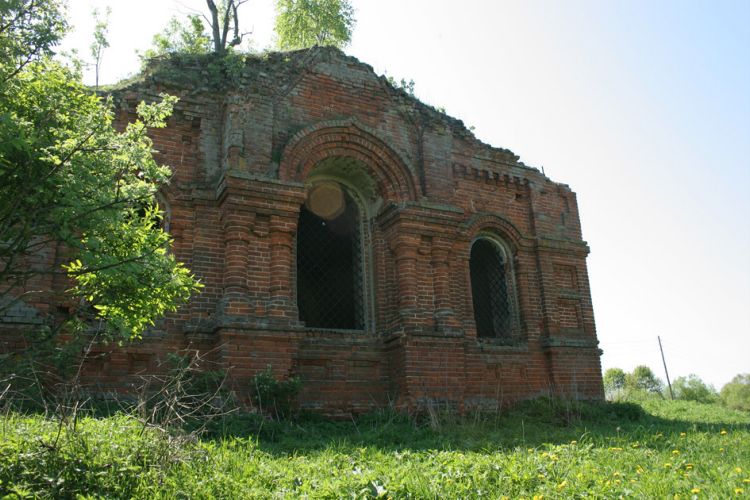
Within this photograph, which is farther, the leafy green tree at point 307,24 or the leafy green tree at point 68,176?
the leafy green tree at point 307,24

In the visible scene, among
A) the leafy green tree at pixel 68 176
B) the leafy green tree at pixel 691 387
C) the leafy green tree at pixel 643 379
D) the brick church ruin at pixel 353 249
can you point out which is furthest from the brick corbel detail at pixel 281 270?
the leafy green tree at pixel 643 379

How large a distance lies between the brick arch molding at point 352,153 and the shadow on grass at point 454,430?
3.84 metres

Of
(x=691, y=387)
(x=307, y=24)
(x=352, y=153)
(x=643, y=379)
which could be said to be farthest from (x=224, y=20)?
(x=643, y=379)

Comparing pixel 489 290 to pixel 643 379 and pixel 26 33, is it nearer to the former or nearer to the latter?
pixel 26 33

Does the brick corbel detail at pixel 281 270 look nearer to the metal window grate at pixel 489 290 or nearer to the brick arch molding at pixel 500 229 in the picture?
the brick arch molding at pixel 500 229

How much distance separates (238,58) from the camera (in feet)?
33.1

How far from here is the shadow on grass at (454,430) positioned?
644cm

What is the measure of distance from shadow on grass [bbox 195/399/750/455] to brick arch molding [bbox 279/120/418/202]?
12.6 feet

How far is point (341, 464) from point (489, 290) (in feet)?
22.7

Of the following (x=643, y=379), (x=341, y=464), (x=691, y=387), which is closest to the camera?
(x=341, y=464)

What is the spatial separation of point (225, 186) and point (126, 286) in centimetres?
395

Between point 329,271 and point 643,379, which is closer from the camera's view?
A: point 329,271

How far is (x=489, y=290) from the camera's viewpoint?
38.2 feet

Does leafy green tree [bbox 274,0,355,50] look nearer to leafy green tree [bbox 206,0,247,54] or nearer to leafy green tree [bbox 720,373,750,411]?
leafy green tree [bbox 206,0,247,54]
